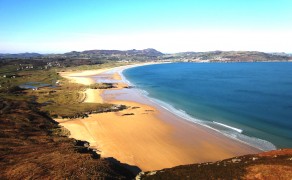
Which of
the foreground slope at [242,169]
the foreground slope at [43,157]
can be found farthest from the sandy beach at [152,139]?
the foreground slope at [242,169]

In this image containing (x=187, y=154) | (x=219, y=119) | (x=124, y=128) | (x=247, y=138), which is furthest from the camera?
(x=219, y=119)

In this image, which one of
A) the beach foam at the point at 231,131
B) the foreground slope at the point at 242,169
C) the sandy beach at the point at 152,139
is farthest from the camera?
the beach foam at the point at 231,131

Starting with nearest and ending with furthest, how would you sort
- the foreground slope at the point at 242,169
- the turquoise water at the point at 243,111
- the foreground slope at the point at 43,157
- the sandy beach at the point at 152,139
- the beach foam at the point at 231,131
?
1. the foreground slope at the point at 242,169
2. the foreground slope at the point at 43,157
3. the sandy beach at the point at 152,139
4. the beach foam at the point at 231,131
5. the turquoise water at the point at 243,111

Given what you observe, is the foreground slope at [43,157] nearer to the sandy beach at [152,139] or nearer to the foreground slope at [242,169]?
the sandy beach at [152,139]

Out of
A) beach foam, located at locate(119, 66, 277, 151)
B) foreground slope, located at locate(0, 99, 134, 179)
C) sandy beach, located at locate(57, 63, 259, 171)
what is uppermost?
foreground slope, located at locate(0, 99, 134, 179)

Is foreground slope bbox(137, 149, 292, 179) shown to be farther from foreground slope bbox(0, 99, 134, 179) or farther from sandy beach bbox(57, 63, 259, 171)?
sandy beach bbox(57, 63, 259, 171)

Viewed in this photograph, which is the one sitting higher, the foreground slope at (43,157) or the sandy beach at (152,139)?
the foreground slope at (43,157)

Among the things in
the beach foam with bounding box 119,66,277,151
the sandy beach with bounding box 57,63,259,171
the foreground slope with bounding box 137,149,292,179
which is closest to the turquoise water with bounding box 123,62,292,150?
the beach foam with bounding box 119,66,277,151

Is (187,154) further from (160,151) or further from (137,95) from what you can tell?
(137,95)

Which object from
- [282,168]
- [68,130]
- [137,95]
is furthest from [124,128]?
[137,95]
